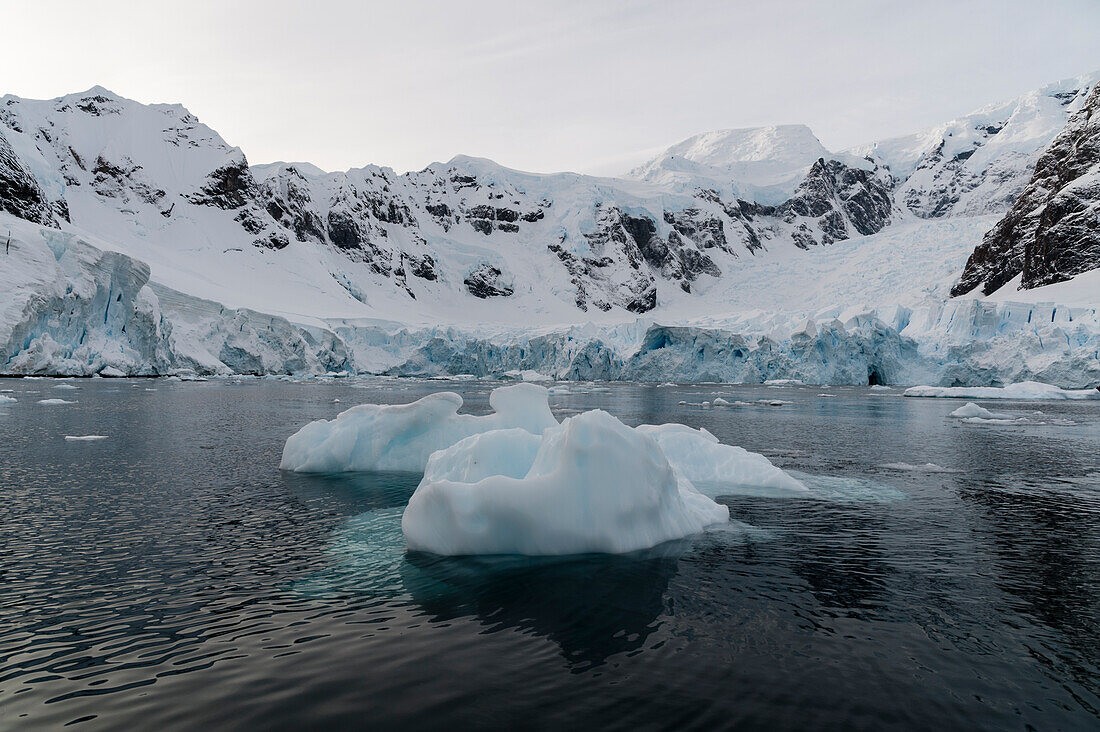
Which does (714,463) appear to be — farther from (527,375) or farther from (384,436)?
(527,375)

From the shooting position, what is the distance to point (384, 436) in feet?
48.4

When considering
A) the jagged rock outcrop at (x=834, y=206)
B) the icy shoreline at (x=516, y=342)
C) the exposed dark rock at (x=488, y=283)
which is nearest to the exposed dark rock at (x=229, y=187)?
the exposed dark rock at (x=488, y=283)

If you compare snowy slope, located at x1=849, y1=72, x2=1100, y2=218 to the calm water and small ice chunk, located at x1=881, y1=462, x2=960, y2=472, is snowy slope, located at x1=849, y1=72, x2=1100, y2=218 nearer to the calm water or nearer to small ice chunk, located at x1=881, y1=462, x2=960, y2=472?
small ice chunk, located at x1=881, y1=462, x2=960, y2=472

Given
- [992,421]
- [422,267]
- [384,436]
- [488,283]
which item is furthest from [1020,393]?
[422,267]

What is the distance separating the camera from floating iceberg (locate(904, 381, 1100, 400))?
135 ft

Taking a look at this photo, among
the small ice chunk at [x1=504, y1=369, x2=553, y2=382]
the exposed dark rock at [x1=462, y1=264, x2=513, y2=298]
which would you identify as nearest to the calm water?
the small ice chunk at [x1=504, y1=369, x2=553, y2=382]

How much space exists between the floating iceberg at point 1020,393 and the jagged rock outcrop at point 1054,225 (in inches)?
1607

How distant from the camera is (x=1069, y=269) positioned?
243ft

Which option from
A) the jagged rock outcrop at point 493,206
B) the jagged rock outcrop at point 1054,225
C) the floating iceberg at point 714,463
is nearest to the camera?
the floating iceberg at point 714,463

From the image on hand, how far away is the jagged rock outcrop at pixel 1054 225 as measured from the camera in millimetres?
73812

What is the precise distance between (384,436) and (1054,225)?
301 feet

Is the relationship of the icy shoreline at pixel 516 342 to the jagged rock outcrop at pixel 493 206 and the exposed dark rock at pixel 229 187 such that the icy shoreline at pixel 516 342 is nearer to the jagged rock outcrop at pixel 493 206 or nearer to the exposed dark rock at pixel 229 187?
the jagged rock outcrop at pixel 493 206

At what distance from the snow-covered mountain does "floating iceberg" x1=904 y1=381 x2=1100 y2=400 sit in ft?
42.1

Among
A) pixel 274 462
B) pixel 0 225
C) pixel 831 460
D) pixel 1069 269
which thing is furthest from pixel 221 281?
pixel 1069 269
